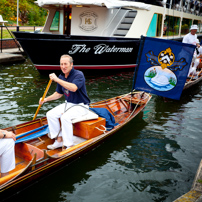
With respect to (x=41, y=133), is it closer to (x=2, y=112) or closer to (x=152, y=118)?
(x=2, y=112)

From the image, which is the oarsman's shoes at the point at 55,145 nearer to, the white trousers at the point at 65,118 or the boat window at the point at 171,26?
the white trousers at the point at 65,118

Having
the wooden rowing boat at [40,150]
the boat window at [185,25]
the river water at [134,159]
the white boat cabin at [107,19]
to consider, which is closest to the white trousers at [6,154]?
the wooden rowing boat at [40,150]

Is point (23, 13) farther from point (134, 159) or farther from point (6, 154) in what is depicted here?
point (6, 154)

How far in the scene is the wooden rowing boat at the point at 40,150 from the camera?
3.91 meters

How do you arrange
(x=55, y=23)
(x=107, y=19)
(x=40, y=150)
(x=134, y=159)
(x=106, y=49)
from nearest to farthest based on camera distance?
(x=40, y=150), (x=134, y=159), (x=106, y=49), (x=107, y=19), (x=55, y=23)

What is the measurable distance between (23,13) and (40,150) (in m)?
26.9

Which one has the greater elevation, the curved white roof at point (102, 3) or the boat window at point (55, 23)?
the curved white roof at point (102, 3)

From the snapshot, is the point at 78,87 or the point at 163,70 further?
the point at 163,70

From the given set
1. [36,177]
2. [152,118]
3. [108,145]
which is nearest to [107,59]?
[152,118]

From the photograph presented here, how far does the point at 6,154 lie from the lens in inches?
153

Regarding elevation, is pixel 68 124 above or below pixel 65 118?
below

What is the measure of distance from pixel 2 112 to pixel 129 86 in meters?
5.45

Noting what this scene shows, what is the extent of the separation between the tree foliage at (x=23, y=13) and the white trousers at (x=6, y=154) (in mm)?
22890

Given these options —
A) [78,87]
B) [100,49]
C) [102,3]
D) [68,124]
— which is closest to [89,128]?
[68,124]
